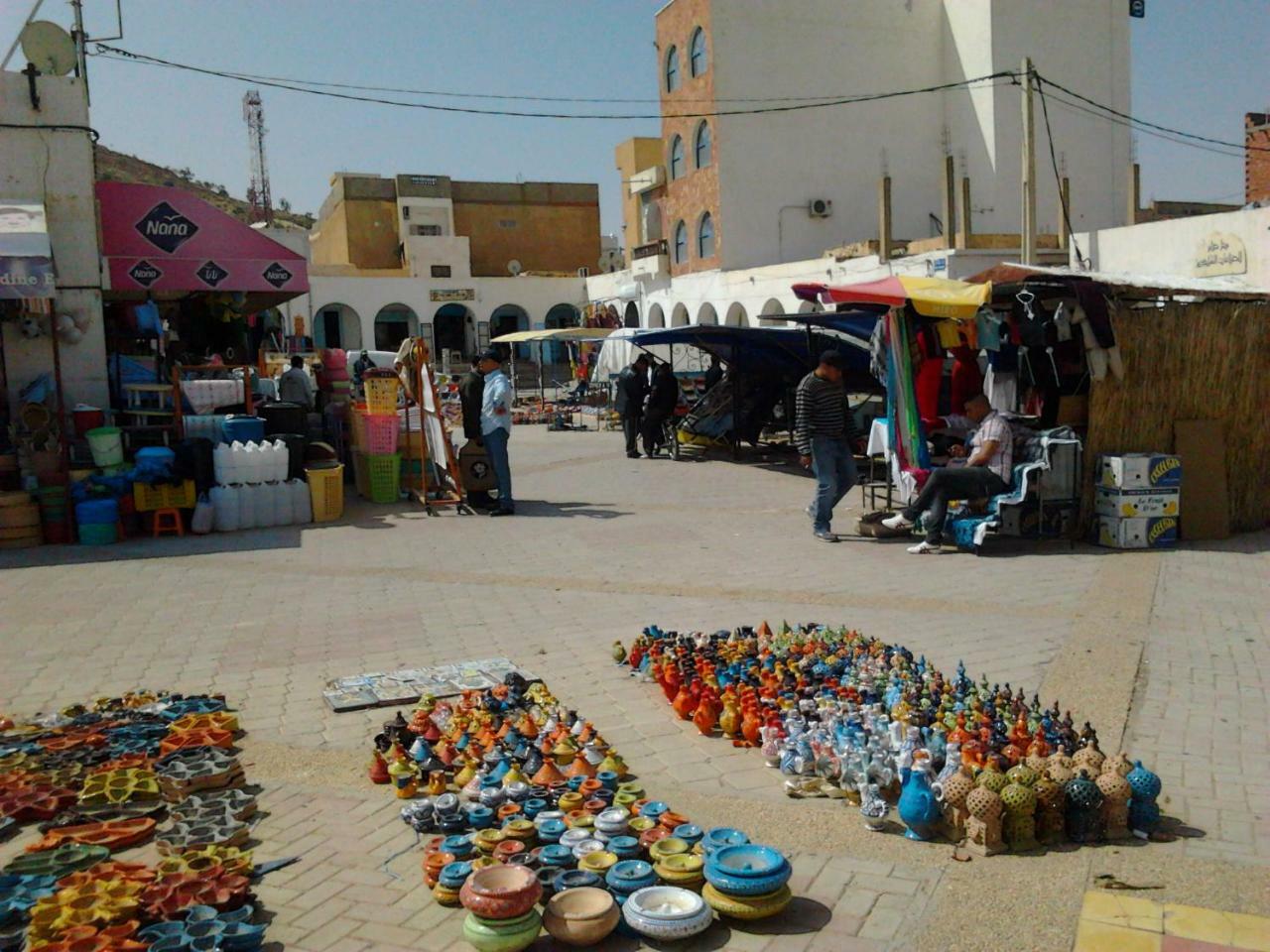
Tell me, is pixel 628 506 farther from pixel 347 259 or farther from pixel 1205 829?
pixel 347 259

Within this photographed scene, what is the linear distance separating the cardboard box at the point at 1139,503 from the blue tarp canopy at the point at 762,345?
7.00 metres

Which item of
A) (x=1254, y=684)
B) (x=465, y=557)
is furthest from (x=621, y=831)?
(x=465, y=557)

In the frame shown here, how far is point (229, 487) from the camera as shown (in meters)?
11.5

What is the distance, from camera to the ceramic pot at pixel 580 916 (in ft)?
10.5

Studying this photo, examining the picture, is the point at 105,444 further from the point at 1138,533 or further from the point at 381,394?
the point at 1138,533

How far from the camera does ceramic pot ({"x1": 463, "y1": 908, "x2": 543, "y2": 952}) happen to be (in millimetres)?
3180

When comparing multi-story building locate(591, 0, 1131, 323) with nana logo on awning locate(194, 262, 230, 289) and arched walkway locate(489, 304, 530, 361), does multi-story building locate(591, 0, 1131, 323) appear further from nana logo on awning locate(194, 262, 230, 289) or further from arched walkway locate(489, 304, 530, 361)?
nana logo on awning locate(194, 262, 230, 289)

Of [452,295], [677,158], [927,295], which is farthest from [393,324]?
[927,295]

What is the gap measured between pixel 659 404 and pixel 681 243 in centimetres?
2189

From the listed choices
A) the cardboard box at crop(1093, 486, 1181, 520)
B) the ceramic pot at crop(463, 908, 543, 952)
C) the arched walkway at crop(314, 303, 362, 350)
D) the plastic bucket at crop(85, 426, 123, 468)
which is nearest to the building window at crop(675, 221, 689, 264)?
the arched walkway at crop(314, 303, 362, 350)

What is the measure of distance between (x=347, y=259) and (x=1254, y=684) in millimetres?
51216

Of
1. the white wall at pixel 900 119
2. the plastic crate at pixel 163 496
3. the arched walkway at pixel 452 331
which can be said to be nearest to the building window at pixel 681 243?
the white wall at pixel 900 119

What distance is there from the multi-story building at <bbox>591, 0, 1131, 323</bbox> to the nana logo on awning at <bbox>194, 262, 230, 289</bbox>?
21977 mm

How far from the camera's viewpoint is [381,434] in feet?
42.5
